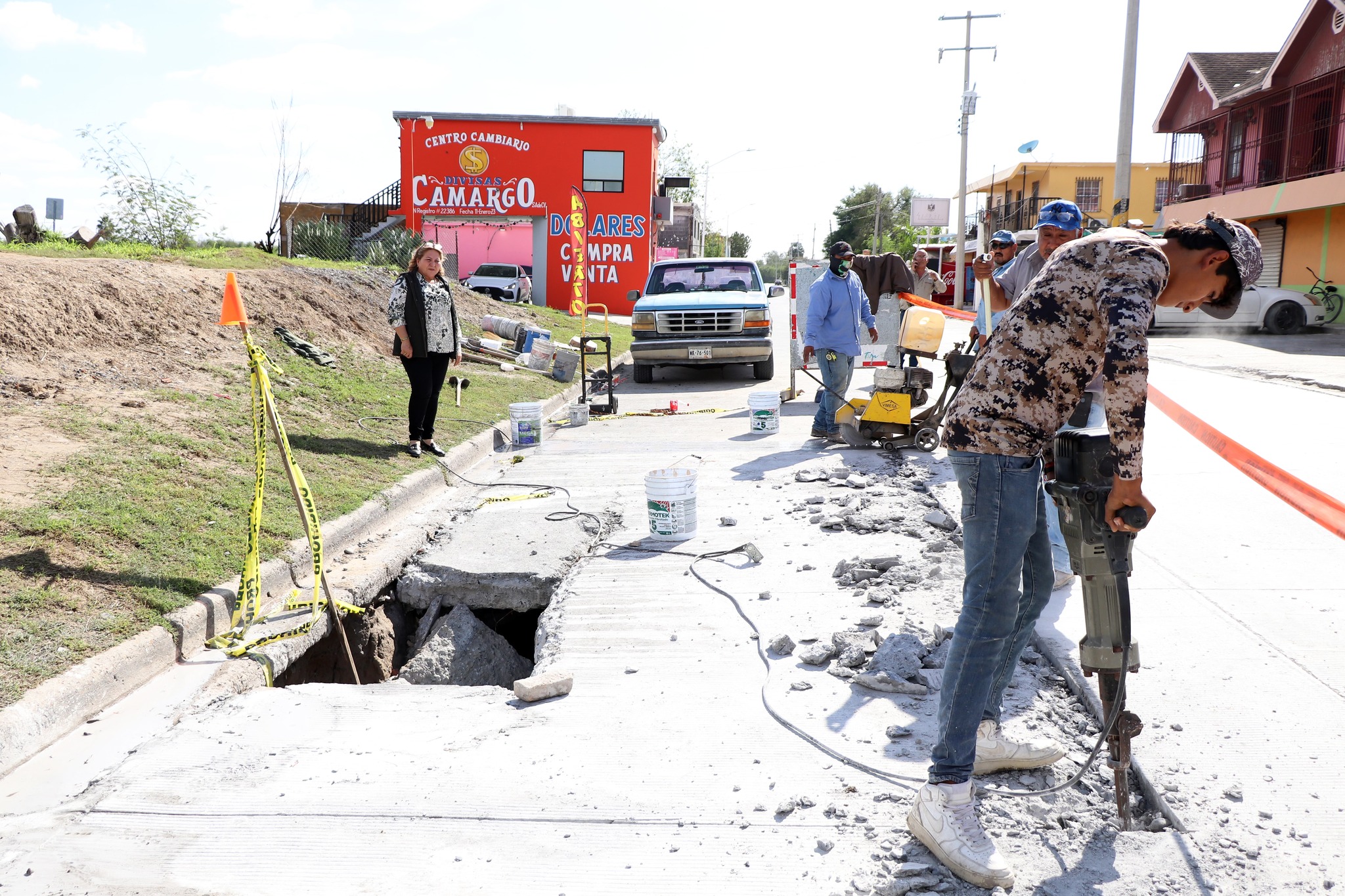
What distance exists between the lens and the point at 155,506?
5.97m

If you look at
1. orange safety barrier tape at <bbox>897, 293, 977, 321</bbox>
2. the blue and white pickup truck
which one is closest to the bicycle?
the blue and white pickup truck

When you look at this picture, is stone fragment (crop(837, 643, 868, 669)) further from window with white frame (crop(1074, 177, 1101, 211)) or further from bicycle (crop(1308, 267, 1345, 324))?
window with white frame (crop(1074, 177, 1101, 211))

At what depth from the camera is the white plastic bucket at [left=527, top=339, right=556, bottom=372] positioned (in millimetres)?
15828

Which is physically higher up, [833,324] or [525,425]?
[833,324]

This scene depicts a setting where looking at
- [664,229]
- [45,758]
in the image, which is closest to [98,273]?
[45,758]

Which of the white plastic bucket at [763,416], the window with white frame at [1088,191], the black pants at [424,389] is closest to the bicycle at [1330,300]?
the white plastic bucket at [763,416]

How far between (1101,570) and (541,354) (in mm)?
13456

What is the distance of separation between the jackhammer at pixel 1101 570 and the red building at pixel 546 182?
3315 cm

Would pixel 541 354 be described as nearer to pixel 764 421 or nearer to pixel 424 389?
pixel 764 421

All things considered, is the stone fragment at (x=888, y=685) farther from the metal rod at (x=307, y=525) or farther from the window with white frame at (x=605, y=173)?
the window with white frame at (x=605, y=173)

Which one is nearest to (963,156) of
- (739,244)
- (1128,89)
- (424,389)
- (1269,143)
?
(1269,143)

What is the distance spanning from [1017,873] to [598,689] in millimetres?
1947

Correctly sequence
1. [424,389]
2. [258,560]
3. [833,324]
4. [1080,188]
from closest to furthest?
[258,560], [424,389], [833,324], [1080,188]

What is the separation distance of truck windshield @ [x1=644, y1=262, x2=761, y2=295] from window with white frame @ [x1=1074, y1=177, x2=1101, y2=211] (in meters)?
38.7
